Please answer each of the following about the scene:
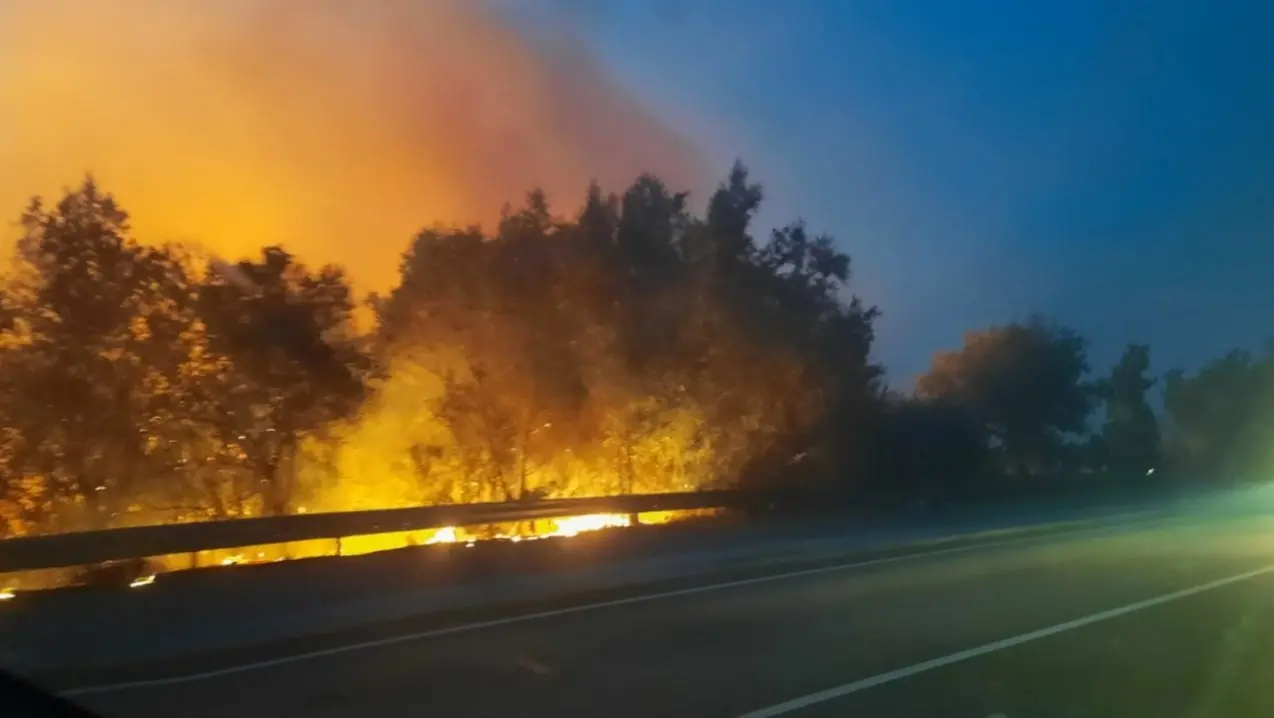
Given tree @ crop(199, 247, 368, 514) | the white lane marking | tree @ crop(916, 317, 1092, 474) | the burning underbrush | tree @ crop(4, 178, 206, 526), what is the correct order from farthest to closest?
tree @ crop(916, 317, 1092, 474) < tree @ crop(199, 247, 368, 514) < tree @ crop(4, 178, 206, 526) < the burning underbrush < the white lane marking

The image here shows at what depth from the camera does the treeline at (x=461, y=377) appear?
2641 cm

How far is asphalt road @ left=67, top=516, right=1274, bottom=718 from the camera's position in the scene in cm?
1023

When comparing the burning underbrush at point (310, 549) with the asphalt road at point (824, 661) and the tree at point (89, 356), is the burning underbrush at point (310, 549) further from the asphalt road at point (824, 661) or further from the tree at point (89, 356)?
the asphalt road at point (824, 661)

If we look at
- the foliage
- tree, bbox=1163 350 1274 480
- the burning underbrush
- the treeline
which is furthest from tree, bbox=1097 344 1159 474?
the burning underbrush

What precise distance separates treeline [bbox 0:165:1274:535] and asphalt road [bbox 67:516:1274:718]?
46.6 feet

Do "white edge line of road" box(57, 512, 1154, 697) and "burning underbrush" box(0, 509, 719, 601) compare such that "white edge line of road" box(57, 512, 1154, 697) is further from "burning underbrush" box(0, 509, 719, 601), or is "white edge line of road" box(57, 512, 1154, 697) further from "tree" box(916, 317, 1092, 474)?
"tree" box(916, 317, 1092, 474)

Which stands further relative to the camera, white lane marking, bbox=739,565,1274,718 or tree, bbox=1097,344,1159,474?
tree, bbox=1097,344,1159,474

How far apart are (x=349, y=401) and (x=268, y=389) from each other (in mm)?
1906

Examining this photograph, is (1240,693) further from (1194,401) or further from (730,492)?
(1194,401)

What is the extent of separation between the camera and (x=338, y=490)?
3469 centimetres

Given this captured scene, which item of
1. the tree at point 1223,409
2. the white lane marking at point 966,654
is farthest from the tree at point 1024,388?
the white lane marking at point 966,654

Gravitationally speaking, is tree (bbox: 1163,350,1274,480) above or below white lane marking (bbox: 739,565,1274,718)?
above

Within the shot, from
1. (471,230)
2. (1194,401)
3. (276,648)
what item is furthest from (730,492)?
(1194,401)

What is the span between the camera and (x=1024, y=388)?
5962cm
